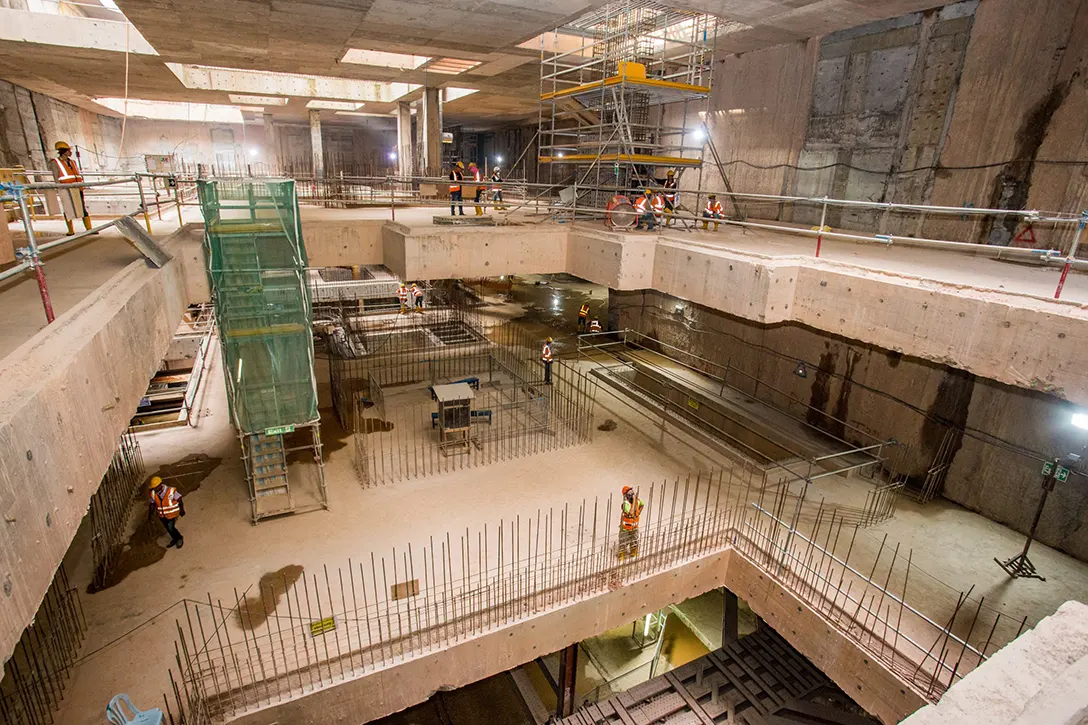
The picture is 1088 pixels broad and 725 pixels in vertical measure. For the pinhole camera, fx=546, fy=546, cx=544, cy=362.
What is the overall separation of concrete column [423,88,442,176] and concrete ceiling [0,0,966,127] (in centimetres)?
186

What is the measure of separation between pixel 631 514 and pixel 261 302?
20.7ft

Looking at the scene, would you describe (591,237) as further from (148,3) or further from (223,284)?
(148,3)

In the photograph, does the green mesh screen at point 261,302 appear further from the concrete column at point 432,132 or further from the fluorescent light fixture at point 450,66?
the concrete column at point 432,132

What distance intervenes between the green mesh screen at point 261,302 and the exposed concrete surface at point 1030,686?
8.01 meters

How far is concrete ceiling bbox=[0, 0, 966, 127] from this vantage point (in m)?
9.20

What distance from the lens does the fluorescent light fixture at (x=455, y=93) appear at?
60.1 feet

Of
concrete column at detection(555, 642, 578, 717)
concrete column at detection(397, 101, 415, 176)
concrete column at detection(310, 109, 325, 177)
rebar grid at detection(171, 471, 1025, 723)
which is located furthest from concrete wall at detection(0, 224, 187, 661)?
concrete column at detection(310, 109, 325, 177)

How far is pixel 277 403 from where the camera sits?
8.07 meters

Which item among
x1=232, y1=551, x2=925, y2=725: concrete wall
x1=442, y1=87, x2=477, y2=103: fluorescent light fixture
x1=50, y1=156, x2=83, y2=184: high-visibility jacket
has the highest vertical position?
x1=442, y1=87, x2=477, y2=103: fluorescent light fixture

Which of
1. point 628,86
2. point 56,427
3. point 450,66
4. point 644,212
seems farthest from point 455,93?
point 56,427

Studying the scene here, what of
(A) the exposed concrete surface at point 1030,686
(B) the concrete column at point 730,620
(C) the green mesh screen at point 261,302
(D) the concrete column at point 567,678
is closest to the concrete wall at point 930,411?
(B) the concrete column at point 730,620

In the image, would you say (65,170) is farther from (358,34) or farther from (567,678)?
(567,678)

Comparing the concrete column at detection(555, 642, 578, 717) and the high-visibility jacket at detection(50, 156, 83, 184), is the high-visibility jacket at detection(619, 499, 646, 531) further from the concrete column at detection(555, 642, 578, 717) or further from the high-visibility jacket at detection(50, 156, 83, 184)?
the high-visibility jacket at detection(50, 156, 83, 184)

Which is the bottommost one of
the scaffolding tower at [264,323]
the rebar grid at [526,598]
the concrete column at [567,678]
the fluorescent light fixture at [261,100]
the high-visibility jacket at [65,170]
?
the concrete column at [567,678]
